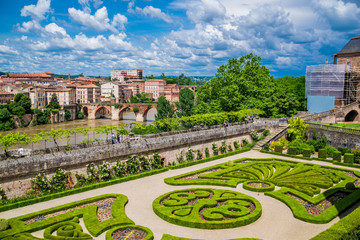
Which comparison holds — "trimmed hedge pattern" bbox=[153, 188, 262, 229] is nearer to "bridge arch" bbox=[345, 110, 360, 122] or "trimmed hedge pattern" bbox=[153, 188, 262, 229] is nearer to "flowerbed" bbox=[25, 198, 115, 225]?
"flowerbed" bbox=[25, 198, 115, 225]

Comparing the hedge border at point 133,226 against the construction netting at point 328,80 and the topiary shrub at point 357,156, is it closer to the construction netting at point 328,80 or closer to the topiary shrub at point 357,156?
the topiary shrub at point 357,156

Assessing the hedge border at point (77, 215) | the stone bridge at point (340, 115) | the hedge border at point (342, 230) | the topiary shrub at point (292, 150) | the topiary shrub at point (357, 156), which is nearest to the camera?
the hedge border at point (342, 230)

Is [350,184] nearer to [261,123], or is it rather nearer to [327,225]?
[327,225]

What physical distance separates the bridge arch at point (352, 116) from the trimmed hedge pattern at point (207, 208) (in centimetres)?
3952

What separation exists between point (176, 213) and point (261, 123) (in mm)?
23856

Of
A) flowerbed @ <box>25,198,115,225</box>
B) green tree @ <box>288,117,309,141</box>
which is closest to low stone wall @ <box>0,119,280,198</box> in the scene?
flowerbed @ <box>25,198,115,225</box>

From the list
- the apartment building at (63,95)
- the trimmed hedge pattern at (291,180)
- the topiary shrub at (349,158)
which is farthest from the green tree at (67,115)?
the topiary shrub at (349,158)

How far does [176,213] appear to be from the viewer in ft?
55.4

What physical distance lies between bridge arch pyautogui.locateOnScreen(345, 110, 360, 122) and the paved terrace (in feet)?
124

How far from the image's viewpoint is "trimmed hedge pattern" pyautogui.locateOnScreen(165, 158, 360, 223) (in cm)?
1803

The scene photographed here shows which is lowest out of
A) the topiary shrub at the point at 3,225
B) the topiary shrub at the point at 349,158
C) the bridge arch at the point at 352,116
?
the topiary shrub at the point at 3,225

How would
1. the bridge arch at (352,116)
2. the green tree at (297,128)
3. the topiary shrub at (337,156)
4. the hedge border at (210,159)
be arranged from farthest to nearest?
the bridge arch at (352,116) < the green tree at (297,128) < the topiary shrub at (337,156) < the hedge border at (210,159)

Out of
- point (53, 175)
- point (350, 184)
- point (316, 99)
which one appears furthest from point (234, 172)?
point (316, 99)

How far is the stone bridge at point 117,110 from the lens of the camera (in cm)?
9000
